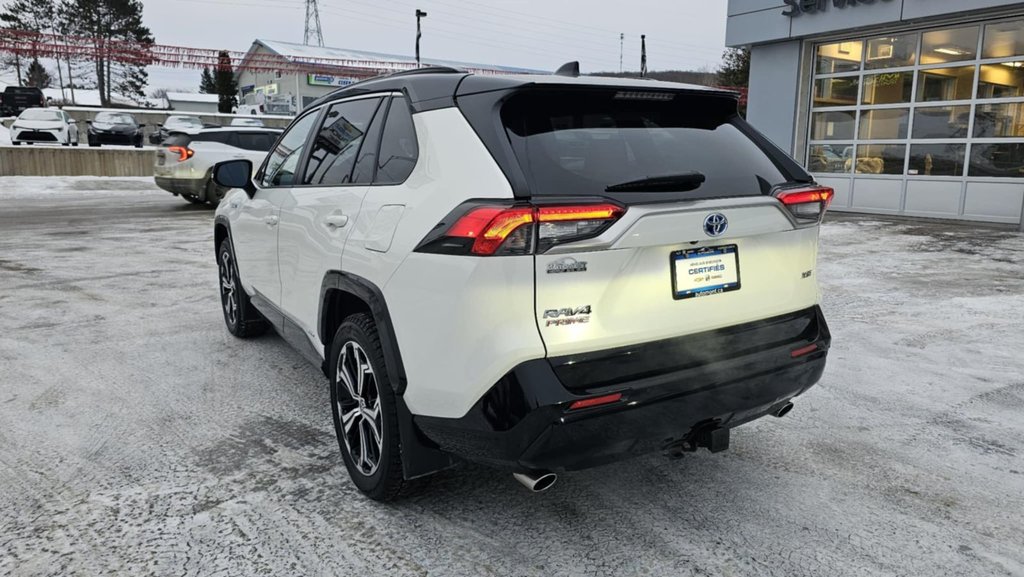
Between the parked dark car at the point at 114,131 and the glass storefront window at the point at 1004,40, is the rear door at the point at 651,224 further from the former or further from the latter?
the parked dark car at the point at 114,131

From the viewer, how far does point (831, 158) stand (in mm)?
15461

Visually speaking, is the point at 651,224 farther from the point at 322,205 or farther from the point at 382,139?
the point at 322,205

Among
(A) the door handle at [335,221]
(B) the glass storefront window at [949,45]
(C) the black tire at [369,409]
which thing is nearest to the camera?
(C) the black tire at [369,409]

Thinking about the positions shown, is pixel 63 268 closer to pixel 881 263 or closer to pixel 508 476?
pixel 508 476

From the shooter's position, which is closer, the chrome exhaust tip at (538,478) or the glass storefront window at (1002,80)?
the chrome exhaust tip at (538,478)

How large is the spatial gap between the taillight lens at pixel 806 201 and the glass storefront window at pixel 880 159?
1299cm

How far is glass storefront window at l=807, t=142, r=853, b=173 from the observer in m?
15.1

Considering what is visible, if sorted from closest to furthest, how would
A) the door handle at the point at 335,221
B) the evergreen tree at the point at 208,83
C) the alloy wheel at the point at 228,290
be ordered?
the door handle at the point at 335,221 → the alloy wheel at the point at 228,290 → the evergreen tree at the point at 208,83

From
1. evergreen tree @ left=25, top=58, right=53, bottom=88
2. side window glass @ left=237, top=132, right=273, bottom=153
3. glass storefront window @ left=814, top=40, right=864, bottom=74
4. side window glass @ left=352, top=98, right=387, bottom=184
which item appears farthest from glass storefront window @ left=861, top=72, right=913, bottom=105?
evergreen tree @ left=25, top=58, right=53, bottom=88

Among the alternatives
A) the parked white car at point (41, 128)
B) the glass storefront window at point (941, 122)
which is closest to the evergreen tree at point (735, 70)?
the glass storefront window at point (941, 122)

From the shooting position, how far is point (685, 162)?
Result: 2676 millimetres

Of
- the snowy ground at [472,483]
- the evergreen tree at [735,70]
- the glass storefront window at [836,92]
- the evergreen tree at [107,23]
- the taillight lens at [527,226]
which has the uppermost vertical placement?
the evergreen tree at [107,23]

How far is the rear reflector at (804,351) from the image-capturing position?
9.19 ft

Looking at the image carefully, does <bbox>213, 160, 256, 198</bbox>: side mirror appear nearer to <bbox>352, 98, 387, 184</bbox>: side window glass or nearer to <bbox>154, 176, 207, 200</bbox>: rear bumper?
<bbox>352, 98, 387, 184</bbox>: side window glass
